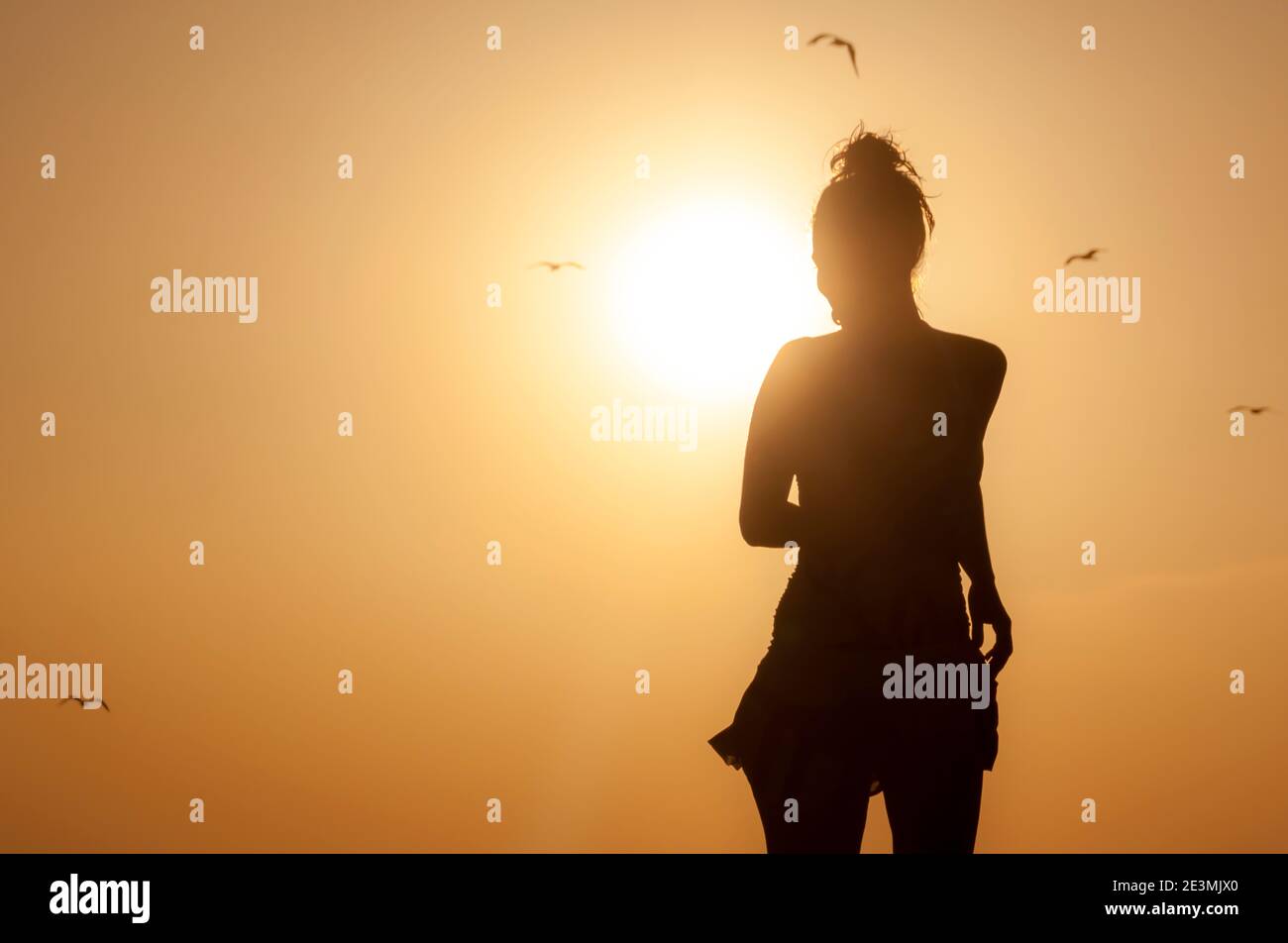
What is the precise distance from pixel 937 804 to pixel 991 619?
573 millimetres

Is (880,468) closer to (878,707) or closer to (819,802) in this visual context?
(878,707)

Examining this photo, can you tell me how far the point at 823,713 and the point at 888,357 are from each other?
106cm

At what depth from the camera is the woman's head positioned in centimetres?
377

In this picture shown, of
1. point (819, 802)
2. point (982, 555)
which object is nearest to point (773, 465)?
point (982, 555)

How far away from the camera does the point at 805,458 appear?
12.3 ft

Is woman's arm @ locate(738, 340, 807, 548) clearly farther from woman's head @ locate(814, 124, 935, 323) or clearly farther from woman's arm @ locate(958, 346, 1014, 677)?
woman's arm @ locate(958, 346, 1014, 677)

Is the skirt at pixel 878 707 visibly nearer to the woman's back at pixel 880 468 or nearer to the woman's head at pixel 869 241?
the woman's back at pixel 880 468

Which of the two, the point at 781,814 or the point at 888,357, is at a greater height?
the point at 888,357

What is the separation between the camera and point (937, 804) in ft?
11.8

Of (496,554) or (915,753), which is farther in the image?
(496,554)

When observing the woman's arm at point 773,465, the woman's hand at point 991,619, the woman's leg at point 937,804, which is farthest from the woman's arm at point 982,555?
the woman's arm at point 773,465
